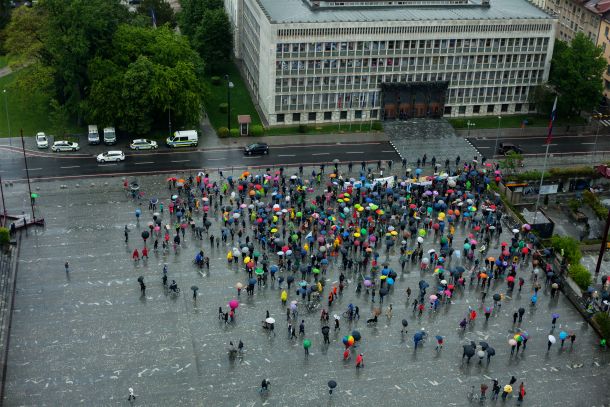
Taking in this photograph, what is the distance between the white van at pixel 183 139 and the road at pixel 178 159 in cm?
111

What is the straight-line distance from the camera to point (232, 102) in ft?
424

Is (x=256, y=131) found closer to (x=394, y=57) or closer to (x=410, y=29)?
(x=394, y=57)

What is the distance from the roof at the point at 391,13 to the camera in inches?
4631

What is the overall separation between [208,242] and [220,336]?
59.0ft

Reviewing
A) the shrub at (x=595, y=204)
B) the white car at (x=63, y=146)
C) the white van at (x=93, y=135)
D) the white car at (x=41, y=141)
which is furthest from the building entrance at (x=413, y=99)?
the white car at (x=41, y=141)

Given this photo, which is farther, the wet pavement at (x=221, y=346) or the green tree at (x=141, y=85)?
the green tree at (x=141, y=85)

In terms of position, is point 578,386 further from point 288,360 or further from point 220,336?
point 220,336

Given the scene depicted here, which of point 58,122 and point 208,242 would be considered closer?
point 208,242

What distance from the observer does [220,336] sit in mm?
72812

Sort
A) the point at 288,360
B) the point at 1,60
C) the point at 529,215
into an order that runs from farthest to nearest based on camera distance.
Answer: the point at 1,60
the point at 529,215
the point at 288,360

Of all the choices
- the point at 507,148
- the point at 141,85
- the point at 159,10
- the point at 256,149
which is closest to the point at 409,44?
the point at 507,148

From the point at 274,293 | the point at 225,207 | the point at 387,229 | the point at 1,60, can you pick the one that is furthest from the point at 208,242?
the point at 1,60

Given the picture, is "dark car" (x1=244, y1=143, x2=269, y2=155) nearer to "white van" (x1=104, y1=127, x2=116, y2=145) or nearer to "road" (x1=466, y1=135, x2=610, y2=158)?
"white van" (x1=104, y1=127, x2=116, y2=145)

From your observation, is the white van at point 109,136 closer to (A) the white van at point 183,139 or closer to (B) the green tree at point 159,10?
(A) the white van at point 183,139
